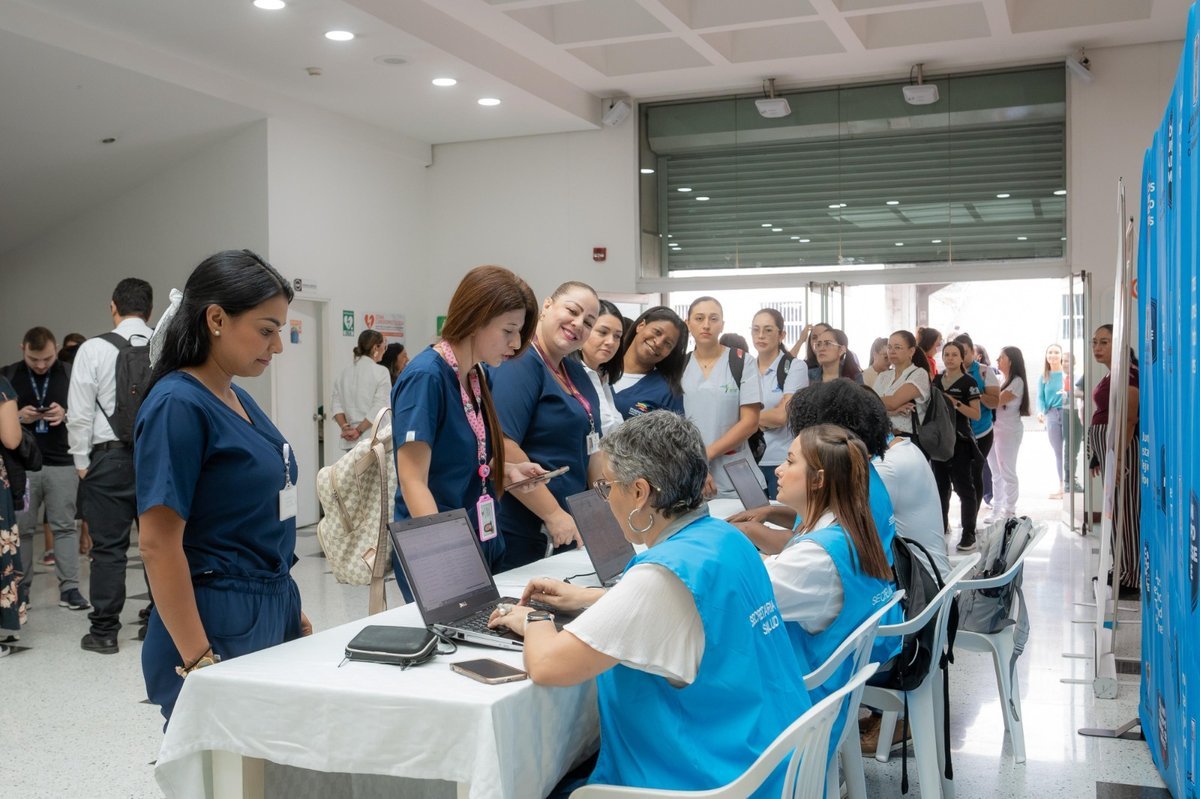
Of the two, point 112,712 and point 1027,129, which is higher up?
point 1027,129

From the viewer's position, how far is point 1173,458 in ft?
8.83

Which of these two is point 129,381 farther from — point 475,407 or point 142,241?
point 142,241

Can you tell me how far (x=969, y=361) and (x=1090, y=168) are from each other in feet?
6.21

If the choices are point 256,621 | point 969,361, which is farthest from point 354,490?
point 969,361

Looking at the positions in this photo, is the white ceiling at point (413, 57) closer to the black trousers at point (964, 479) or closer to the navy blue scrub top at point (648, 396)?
the black trousers at point (964, 479)

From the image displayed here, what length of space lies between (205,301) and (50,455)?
4779 mm

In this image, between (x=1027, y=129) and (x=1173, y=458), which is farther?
(x=1027, y=129)

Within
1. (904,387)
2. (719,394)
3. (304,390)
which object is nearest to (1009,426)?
(904,387)

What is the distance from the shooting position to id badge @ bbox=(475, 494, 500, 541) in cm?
276

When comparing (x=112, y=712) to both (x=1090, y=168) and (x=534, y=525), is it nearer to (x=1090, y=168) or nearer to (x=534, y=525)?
(x=534, y=525)

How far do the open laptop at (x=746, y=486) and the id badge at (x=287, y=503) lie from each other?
6.94ft

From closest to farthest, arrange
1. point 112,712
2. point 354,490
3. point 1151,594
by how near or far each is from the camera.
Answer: point 354,490
point 1151,594
point 112,712

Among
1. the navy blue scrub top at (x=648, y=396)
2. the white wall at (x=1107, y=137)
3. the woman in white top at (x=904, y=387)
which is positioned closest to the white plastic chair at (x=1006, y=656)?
the navy blue scrub top at (x=648, y=396)

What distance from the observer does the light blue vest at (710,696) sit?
1.76 metres
